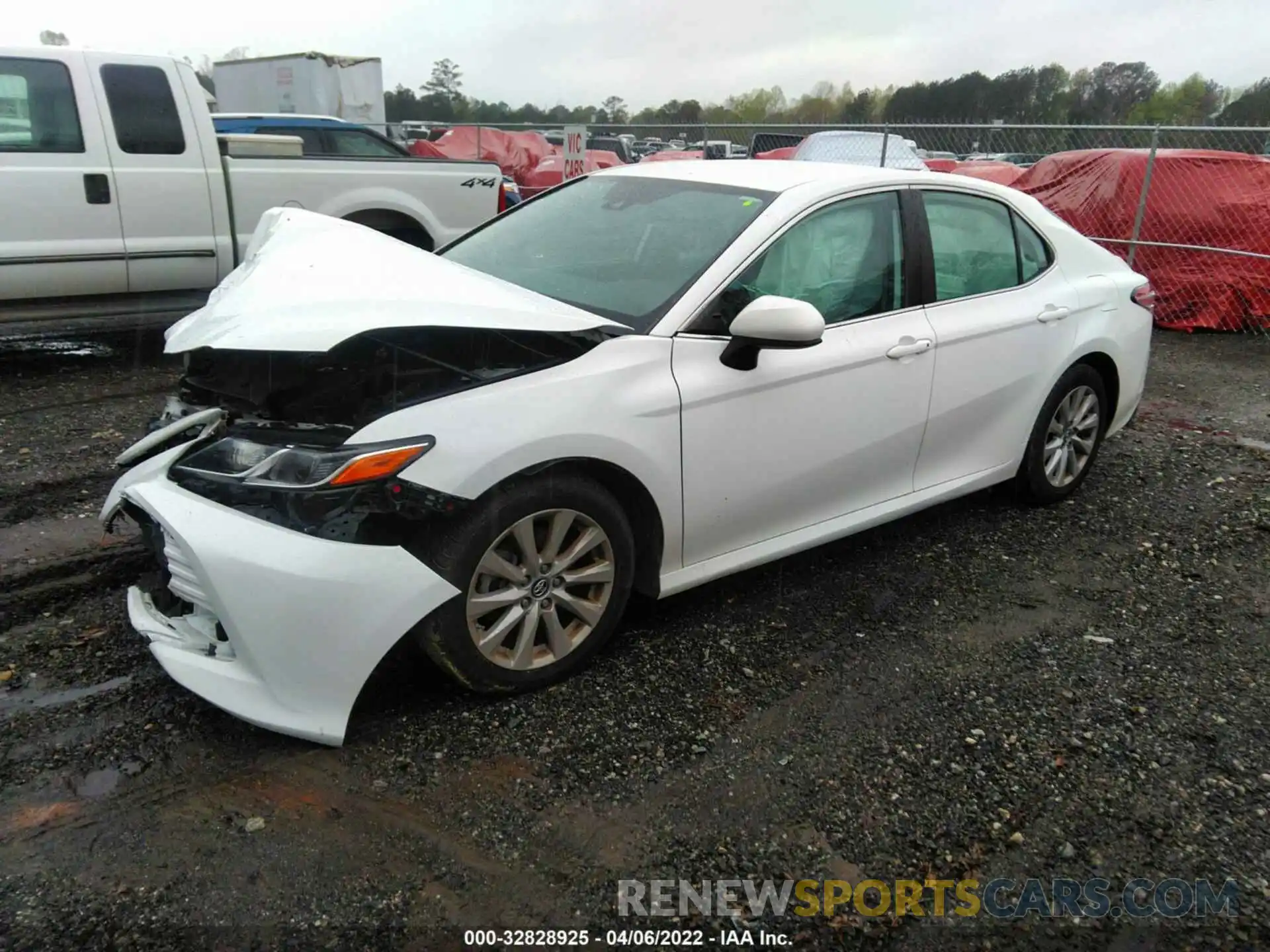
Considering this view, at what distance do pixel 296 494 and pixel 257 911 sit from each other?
3.26 feet

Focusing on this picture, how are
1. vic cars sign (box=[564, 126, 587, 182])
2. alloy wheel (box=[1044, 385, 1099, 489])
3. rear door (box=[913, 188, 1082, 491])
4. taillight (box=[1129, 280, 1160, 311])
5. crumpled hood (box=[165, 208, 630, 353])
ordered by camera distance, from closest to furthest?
crumpled hood (box=[165, 208, 630, 353]), rear door (box=[913, 188, 1082, 491]), alloy wheel (box=[1044, 385, 1099, 489]), taillight (box=[1129, 280, 1160, 311]), vic cars sign (box=[564, 126, 587, 182])

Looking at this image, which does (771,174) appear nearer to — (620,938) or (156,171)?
(620,938)

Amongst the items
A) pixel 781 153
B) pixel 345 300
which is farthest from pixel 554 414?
pixel 781 153

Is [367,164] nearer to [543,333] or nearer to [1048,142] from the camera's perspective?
[543,333]

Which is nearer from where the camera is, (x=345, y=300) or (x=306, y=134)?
(x=345, y=300)

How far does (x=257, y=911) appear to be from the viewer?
Result: 2.18 metres

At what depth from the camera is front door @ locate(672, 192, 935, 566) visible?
316 centimetres

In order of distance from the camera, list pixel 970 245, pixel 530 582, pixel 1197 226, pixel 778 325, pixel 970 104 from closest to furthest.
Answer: pixel 530 582, pixel 778 325, pixel 970 245, pixel 1197 226, pixel 970 104

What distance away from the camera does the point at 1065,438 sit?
4.65 m

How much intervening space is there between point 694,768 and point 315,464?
134 cm

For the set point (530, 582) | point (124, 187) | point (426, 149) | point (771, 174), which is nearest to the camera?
point (530, 582)

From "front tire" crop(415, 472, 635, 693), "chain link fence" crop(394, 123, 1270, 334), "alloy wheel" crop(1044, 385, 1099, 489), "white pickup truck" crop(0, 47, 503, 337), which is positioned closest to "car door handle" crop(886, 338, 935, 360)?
"alloy wheel" crop(1044, 385, 1099, 489)

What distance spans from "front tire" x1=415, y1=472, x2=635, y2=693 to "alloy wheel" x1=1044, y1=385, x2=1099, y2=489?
98.6 inches

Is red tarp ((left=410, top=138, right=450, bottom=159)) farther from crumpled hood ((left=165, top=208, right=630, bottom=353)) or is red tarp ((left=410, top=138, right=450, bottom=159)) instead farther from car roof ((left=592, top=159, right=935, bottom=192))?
crumpled hood ((left=165, top=208, right=630, bottom=353))
